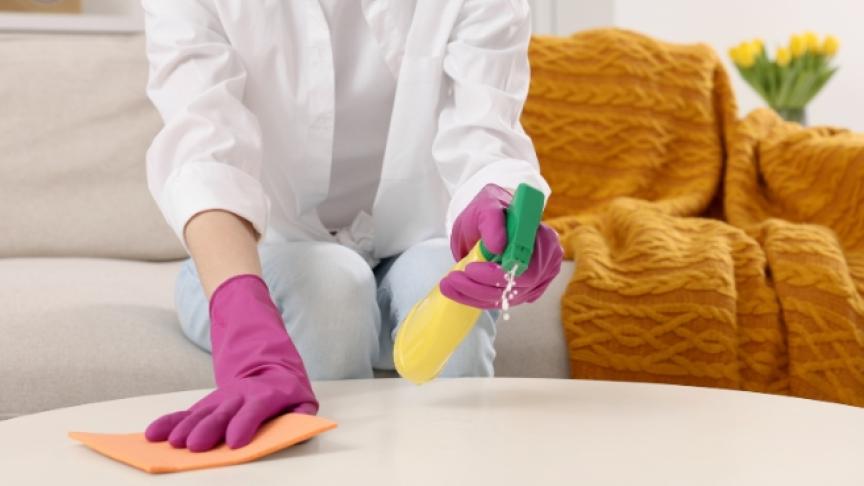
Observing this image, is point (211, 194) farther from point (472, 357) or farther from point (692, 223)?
point (692, 223)

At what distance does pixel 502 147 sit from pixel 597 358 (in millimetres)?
374

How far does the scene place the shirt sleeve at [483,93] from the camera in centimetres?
125

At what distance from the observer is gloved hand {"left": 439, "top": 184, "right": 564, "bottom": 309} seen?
88 centimetres

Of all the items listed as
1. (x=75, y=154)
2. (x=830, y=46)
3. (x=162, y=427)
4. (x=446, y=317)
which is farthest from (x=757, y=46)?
(x=162, y=427)

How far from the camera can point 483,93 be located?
49.9 inches

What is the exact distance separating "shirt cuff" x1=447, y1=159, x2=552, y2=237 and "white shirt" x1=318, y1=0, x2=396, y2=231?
0.77ft

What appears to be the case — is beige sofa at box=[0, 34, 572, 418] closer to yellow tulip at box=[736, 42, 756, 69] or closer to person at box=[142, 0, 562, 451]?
person at box=[142, 0, 562, 451]

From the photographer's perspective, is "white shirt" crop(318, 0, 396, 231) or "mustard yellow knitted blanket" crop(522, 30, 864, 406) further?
"mustard yellow knitted blanket" crop(522, 30, 864, 406)

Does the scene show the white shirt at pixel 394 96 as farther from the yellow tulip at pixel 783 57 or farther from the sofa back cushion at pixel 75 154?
the yellow tulip at pixel 783 57

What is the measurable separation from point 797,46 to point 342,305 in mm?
2078

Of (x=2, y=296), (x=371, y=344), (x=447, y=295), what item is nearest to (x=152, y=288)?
(x=2, y=296)

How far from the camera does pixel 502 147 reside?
1.25 metres

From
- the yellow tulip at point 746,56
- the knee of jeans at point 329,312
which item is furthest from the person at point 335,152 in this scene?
the yellow tulip at point 746,56

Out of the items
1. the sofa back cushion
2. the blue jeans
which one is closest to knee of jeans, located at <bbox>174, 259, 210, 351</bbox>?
the blue jeans
